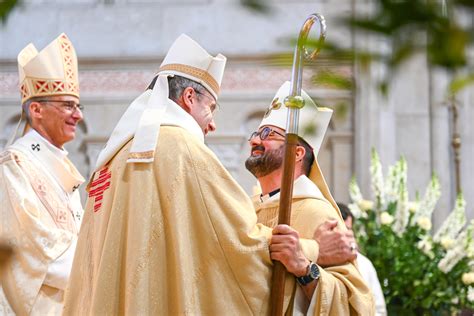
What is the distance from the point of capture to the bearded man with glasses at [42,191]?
4156 millimetres

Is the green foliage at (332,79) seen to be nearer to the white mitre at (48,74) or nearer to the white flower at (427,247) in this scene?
the white mitre at (48,74)

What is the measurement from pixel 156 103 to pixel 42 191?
145 cm

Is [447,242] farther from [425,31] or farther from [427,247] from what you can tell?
[425,31]

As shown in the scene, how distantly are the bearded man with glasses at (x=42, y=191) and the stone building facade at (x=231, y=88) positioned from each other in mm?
2387

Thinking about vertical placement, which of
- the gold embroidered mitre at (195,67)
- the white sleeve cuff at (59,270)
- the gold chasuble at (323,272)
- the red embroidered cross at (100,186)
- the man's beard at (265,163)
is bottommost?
the white sleeve cuff at (59,270)

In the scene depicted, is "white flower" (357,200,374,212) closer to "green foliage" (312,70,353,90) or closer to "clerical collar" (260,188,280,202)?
"clerical collar" (260,188,280,202)

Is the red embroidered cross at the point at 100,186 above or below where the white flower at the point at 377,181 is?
above

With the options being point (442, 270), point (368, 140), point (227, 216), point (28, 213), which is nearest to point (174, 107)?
point (227, 216)

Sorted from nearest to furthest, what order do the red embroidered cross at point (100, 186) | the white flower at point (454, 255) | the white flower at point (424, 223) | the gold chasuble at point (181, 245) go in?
the gold chasuble at point (181, 245), the red embroidered cross at point (100, 186), the white flower at point (454, 255), the white flower at point (424, 223)

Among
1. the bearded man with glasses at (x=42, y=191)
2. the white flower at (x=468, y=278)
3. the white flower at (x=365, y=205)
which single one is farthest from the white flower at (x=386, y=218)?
the bearded man with glasses at (x=42, y=191)

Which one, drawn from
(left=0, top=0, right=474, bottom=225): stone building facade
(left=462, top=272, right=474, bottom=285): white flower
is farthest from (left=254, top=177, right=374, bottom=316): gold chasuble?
(left=0, top=0, right=474, bottom=225): stone building facade

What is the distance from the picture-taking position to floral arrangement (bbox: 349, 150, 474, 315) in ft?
19.3

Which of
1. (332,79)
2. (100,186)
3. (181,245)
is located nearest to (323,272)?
(181,245)

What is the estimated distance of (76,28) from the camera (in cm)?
761
